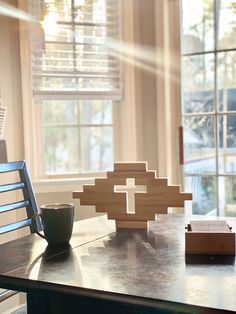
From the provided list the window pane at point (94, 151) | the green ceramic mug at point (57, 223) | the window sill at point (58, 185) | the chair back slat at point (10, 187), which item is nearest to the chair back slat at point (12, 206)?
the chair back slat at point (10, 187)

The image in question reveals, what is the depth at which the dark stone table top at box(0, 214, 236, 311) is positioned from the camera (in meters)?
0.89

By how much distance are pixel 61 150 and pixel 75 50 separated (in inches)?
23.0

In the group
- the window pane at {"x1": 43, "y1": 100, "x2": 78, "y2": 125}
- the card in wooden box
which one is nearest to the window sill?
the window pane at {"x1": 43, "y1": 100, "x2": 78, "y2": 125}

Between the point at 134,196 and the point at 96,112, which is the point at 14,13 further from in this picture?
the point at 134,196

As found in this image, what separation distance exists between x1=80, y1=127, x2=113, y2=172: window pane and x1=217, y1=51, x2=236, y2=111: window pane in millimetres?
708

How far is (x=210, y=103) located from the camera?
2461 mm

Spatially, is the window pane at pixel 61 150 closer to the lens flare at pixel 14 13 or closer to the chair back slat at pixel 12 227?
the lens flare at pixel 14 13

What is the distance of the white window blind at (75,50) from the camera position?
2.40m

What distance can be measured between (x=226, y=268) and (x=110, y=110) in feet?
5.54

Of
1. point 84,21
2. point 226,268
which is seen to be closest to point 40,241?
point 226,268

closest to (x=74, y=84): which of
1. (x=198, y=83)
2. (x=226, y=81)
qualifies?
(x=198, y=83)

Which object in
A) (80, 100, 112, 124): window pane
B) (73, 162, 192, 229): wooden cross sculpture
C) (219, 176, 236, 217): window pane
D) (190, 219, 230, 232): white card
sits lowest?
(219, 176, 236, 217): window pane

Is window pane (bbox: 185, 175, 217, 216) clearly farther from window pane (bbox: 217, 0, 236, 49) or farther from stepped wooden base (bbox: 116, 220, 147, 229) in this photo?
stepped wooden base (bbox: 116, 220, 147, 229)

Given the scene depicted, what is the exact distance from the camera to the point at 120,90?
2529 millimetres
